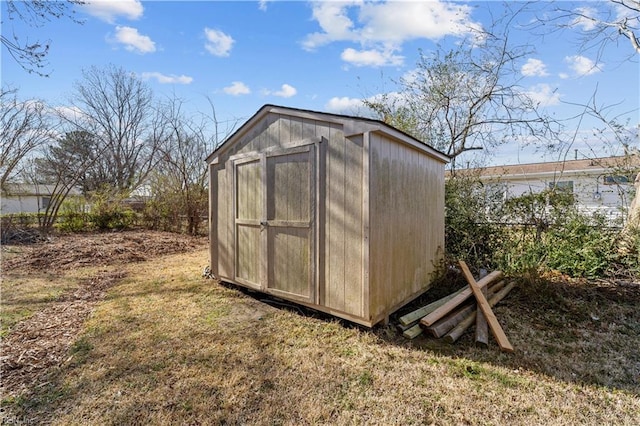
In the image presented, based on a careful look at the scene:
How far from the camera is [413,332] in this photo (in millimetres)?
3006

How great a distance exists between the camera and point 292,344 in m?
2.88

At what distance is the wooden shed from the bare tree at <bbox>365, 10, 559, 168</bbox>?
4126 millimetres

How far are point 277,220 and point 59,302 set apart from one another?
326 centimetres

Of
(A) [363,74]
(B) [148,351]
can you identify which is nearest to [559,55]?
(A) [363,74]

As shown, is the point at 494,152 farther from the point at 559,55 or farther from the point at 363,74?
the point at 363,74

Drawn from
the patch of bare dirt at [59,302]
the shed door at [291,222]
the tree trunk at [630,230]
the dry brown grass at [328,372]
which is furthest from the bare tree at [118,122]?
the tree trunk at [630,230]

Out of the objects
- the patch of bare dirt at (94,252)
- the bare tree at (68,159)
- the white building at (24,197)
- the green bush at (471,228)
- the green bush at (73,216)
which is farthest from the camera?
the bare tree at (68,159)

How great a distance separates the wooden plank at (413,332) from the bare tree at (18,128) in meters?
12.9

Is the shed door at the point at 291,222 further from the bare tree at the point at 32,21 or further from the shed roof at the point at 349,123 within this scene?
the bare tree at the point at 32,21

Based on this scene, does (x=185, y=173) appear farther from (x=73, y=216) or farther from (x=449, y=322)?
(x=449, y=322)

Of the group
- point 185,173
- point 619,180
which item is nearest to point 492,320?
point 619,180

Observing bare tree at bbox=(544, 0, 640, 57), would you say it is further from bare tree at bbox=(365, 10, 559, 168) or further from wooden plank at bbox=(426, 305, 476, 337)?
wooden plank at bbox=(426, 305, 476, 337)

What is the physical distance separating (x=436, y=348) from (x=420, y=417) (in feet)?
3.36

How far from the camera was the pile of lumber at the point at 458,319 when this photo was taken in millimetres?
2930
